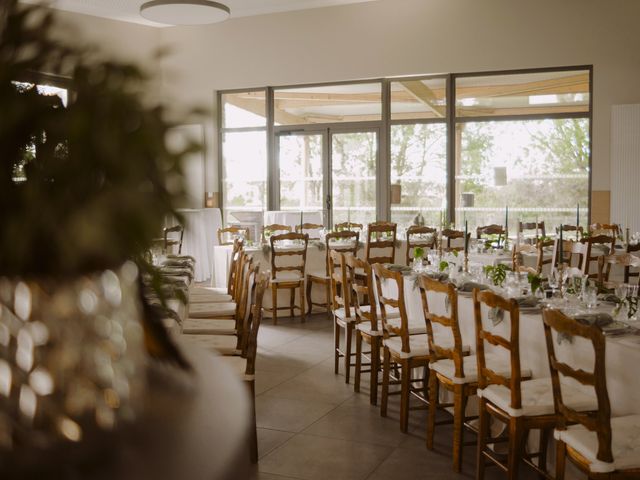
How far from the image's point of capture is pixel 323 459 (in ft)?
12.1

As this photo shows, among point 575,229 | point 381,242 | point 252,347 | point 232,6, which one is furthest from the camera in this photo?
point 232,6

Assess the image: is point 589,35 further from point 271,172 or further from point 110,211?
point 110,211

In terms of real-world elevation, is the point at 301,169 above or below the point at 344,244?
above

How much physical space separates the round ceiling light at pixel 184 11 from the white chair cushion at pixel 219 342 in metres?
Result: 5.57

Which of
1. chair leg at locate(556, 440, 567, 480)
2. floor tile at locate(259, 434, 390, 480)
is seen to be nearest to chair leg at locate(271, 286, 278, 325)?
floor tile at locate(259, 434, 390, 480)

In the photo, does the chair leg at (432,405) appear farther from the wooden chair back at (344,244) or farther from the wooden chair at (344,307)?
the wooden chair back at (344,244)

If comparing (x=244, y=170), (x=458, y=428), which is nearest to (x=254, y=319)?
(x=458, y=428)

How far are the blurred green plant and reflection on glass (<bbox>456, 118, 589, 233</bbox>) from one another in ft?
34.2

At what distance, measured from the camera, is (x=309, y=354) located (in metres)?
6.02

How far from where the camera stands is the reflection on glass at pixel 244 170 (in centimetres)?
1191

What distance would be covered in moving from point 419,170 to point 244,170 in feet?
9.99

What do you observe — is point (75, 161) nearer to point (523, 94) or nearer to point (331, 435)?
point (331, 435)

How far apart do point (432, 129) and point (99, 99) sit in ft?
34.9

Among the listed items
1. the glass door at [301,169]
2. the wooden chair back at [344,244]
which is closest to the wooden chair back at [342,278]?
the wooden chair back at [344,244]
